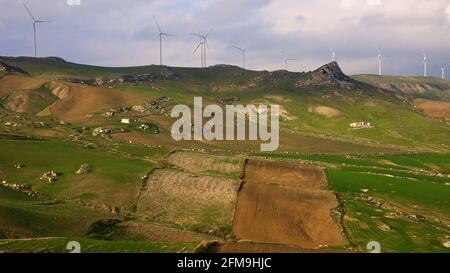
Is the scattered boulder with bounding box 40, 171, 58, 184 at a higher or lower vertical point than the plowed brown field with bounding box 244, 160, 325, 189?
higher

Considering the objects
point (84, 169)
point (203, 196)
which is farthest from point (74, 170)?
point (203, 196)

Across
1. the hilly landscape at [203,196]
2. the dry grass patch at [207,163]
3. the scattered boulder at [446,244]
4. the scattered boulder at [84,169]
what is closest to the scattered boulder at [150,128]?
the hilly landscape at [203,196]

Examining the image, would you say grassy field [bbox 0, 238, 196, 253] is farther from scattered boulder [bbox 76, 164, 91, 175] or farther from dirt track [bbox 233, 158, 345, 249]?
scattered boulder [bbox 76, 164, 91, 175]

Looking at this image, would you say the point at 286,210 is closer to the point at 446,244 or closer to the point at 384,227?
the point at 384,227

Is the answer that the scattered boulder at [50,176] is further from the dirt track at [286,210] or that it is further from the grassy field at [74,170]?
the dirt track at [286,210]

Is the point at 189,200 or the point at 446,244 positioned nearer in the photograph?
the point at 446,244

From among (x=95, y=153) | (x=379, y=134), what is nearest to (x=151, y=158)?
(x=95, y=153)

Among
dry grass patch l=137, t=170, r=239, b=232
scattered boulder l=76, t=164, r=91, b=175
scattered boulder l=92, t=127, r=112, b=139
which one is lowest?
dry grass patch l=137, t=170, r=239, b=232

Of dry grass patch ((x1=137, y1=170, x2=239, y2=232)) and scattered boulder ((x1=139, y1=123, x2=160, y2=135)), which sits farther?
scattered boulder ((x1=139, y1=123, x2=160, y2=135))

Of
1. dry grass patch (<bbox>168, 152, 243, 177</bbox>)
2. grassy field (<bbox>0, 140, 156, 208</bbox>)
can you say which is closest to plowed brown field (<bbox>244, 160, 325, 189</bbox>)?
dry grass patch (<bbox>168, 152, 243, 177</bbox>)

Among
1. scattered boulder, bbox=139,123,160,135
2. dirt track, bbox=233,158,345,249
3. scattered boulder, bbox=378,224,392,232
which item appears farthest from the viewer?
scattered boulder, bbox=139,123,160,135
